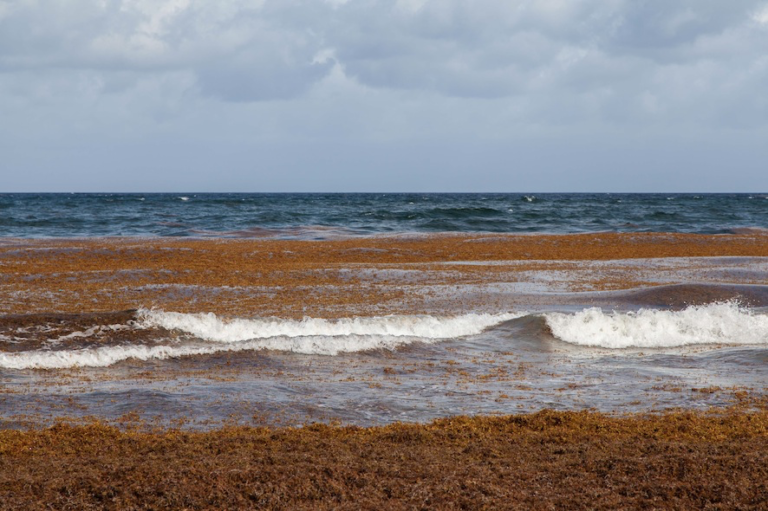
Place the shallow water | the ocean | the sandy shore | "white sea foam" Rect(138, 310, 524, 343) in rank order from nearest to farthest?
the shallow water → the ocean → "white sea foam" Rect(138, 310, 524, 343) → the sandy shore

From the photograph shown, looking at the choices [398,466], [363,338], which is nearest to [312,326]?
[363,338]

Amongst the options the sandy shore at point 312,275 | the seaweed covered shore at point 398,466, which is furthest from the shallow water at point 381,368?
the sandy shore at point 312,275

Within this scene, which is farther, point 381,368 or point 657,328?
point 657,328

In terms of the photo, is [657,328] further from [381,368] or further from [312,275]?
[312,275]

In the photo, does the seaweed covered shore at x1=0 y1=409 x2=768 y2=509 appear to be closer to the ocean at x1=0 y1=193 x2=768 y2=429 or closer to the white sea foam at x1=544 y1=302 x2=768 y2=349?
the ocean at x1=0 y1=193 x2=768 y2=429

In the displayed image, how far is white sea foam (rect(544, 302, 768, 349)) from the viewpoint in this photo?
10.4 metres

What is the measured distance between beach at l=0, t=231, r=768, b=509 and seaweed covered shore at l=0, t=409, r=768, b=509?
0.7 inches

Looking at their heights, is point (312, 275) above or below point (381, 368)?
above

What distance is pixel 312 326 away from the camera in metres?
10.5

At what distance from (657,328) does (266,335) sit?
18.5 ft

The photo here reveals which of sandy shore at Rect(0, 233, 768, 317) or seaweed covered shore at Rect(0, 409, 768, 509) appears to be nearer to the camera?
seaweed covered shore at Rect(0, 409, 768, 509)

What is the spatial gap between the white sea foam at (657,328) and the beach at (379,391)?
0.04 m

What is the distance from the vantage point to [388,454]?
4770mm

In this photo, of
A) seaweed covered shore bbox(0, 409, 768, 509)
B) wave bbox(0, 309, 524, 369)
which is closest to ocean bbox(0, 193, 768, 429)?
wave bbox(0, 309, 524, 369)
